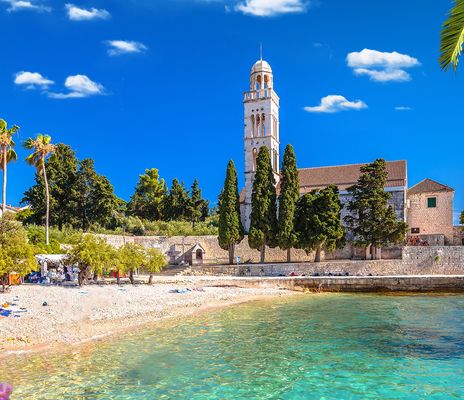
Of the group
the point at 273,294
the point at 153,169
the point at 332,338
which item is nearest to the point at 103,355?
the point at 332,338

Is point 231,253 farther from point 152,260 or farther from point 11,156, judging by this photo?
point 11,156

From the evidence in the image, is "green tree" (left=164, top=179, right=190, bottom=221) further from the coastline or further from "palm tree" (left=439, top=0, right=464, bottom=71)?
"palm tree" (left=439, top=0, right=464, bottom=71)

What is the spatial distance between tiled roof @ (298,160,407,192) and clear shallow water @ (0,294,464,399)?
83.0 feet

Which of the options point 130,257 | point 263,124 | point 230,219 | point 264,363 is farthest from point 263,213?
point 264,363

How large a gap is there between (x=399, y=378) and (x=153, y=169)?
2193 inches

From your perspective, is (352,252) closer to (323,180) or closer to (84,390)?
(323,180)

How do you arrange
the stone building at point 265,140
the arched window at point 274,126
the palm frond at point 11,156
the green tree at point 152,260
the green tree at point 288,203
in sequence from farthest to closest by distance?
1. the arched window at point 274,126
2. the stone building at point 265,140
3. the green tree at point 288,203
4. the palm frond at point 11,156
5. the green tree at point 152,260

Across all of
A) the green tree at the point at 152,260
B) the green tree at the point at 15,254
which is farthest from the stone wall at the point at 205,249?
the green tree at the point at 15,254

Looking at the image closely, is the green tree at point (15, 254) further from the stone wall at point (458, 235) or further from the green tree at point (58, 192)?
the stone wall at point (458, 235)

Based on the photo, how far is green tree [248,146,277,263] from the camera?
37.7m

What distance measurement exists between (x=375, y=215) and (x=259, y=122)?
56.0 ft

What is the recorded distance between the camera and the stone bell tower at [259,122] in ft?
154

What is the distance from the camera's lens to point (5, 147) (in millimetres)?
30000

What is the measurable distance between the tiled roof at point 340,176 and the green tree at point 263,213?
8.50 meters
